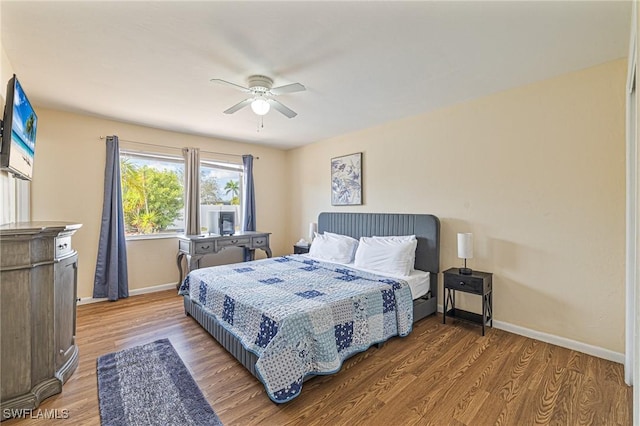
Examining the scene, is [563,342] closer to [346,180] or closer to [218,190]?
[346,180]

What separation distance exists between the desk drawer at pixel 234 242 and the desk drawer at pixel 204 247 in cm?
13

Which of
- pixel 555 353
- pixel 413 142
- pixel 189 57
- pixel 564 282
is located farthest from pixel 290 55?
pixel 555 353

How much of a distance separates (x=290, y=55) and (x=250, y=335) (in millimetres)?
2296

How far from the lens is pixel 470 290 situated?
2936 mm

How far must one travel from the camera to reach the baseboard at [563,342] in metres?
2.39

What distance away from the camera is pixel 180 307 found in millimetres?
3729


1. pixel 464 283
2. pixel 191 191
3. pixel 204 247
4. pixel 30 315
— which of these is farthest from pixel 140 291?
pixel 464 283

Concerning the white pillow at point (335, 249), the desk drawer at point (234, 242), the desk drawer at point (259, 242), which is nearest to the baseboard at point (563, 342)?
the white pillow at point (335, 249)

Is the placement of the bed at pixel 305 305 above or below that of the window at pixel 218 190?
below

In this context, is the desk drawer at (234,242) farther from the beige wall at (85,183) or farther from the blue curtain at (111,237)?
the blue curtain at (111,237)

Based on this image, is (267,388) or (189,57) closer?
(267,388)

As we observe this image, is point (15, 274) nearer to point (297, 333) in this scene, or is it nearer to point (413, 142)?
point (297, 333)

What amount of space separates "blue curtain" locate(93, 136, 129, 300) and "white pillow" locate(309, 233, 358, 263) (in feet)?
9.17

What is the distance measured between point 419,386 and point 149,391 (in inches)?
77.8
